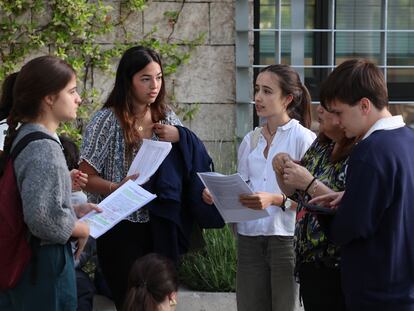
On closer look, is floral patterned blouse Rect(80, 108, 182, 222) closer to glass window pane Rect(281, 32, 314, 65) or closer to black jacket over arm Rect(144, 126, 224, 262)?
black jacket over arm Rect(144, 126, 224, 262)

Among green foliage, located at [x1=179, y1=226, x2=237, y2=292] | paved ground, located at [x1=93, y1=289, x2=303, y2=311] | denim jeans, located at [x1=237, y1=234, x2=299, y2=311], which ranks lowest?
paved ground, located at [x1=93, y1=289, x2=303, y2=311]

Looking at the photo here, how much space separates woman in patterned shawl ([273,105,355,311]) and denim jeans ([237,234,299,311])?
739 mm

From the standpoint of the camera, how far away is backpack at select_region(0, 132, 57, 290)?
3.59 metres

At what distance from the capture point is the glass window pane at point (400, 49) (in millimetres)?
7266

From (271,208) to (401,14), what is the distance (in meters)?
3.06

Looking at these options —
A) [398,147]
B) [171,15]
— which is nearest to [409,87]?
[171,15]

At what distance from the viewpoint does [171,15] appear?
6.84 meters

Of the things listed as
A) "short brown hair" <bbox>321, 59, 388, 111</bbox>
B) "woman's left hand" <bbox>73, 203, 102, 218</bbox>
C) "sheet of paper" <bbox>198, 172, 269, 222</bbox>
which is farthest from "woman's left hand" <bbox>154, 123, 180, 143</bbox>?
"short brown hair" <bbox>321, 59, 388, 111</bbox>

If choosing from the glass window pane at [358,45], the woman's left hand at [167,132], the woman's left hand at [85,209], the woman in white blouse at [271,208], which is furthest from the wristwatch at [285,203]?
the glass window pane at [358,45]

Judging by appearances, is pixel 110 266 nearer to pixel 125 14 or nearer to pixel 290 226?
pixel 290 226

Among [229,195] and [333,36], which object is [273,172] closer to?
[229,195]

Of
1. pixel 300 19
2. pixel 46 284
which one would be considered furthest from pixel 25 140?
pixel 300 19

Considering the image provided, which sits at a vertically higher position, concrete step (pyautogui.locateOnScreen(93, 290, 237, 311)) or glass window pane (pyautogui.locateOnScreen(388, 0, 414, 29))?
glass window pane (pyautogui.locateOnScreen(388, 0, 414, 29))

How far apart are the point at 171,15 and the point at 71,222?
3482mm
